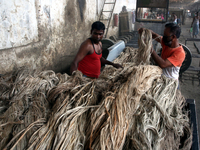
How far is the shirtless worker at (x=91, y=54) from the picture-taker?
240 centimetres

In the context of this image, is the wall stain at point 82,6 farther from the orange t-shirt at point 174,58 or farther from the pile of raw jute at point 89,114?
the pile of raw jute at point 89,114

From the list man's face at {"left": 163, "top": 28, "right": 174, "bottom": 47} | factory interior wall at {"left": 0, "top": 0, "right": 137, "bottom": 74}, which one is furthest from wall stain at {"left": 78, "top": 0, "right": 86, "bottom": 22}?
man's face at {"left": 163, "top": 28, "right": 174, "bottom": 47}

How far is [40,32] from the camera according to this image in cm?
351

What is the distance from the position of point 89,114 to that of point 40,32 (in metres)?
2.87

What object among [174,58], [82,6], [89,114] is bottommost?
[89,114]

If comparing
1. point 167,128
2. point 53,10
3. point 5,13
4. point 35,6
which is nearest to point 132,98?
point 167,128

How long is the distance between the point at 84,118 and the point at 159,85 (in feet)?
3.40

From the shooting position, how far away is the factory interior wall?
2.60 meters

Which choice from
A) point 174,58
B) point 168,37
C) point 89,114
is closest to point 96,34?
point 168,37

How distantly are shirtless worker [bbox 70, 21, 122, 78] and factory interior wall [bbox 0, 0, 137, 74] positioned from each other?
674 millimetres

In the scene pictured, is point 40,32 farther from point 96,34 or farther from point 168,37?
point 168,37

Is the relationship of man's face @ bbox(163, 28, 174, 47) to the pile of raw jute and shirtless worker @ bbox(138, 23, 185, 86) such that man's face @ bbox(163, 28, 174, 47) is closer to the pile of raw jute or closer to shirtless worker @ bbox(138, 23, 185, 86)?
shirtless worker @ bbox(138, 23, 185, 86)

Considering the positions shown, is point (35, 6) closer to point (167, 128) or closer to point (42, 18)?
point (42, 18)

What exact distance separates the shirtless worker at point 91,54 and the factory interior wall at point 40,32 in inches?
26.5
